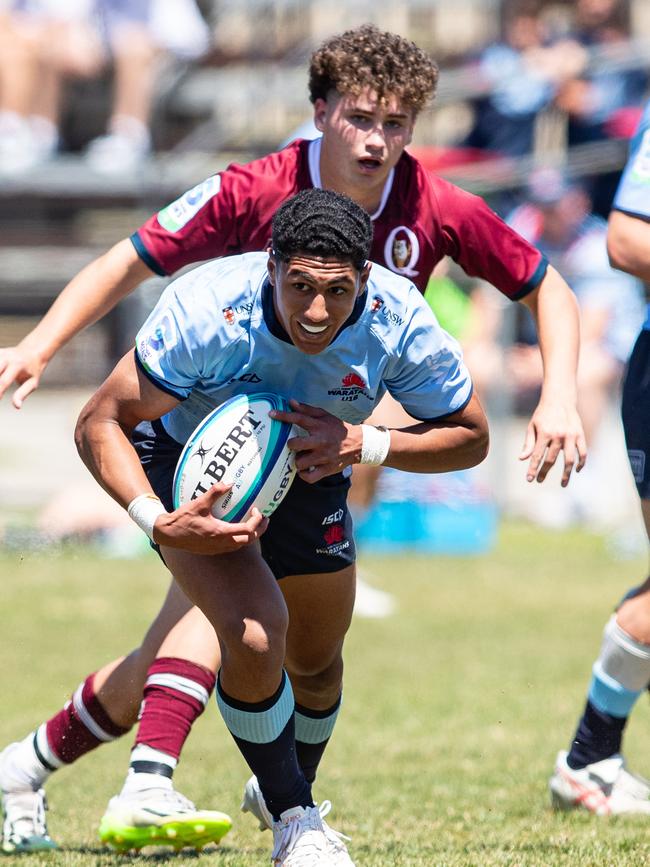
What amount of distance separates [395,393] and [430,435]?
16 centimetres

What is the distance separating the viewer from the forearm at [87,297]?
179 inches

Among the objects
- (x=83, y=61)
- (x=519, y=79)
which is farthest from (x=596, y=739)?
(x=83, y=61)

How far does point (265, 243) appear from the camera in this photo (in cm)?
469

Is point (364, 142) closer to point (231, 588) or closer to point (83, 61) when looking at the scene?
point (231, 588)

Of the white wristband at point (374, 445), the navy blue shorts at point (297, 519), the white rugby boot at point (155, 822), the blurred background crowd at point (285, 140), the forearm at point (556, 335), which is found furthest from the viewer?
the blurred background crowd at point (285, 140)

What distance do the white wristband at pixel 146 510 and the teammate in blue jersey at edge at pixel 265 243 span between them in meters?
0.74

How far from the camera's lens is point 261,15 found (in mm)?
15125

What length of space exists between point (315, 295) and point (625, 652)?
193 centimetres

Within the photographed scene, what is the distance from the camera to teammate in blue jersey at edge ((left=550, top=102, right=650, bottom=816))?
4.82 m

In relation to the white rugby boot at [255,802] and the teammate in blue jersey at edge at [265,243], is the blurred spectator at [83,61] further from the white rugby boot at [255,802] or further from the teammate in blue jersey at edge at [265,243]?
the white rugby boot at [255,802]

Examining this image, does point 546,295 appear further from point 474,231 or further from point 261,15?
point 261,15

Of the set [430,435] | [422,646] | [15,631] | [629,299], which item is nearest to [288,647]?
[430,435]

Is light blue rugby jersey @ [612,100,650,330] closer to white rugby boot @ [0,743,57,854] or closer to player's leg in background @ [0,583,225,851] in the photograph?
player's leg in background @ [0,583,225,851]

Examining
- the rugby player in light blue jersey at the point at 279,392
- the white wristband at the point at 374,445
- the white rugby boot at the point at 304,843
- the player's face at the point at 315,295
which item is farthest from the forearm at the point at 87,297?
the white rugby boot at the point at 304,843
